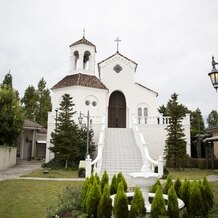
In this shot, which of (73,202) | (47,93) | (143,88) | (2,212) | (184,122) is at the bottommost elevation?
(2,212)

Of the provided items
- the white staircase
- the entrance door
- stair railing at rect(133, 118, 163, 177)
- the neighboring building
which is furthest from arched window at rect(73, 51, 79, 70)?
stair railing at rect(133, 118, 163, 177)

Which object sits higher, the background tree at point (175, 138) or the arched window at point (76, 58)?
the arched window at point (76, 58)

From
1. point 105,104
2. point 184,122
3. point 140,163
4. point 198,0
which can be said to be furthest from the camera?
point 105,104

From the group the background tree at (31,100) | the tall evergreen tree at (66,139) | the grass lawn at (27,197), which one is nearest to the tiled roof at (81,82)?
the tall evergreen tree at (66,139)

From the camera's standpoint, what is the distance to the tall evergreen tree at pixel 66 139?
2053 centimetres

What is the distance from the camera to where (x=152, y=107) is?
28.2 metres

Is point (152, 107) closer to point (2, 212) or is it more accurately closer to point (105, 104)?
point (105, 104)

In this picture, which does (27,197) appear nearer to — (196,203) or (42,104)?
(196,203)

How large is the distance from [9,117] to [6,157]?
3.34 metres

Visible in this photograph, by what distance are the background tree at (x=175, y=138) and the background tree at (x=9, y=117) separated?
1277 cm

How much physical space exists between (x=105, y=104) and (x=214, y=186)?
16.0m

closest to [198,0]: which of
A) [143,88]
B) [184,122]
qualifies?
[184,122]

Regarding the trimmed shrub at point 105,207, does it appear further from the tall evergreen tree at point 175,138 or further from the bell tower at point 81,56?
the bell tower at point 81,56

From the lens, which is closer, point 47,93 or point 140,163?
point 140,163
